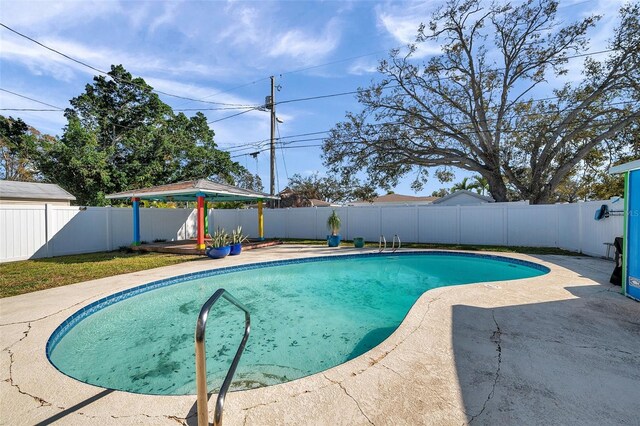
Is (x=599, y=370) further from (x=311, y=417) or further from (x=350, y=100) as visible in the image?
(x=350, y=100)

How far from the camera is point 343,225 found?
15.6 meters

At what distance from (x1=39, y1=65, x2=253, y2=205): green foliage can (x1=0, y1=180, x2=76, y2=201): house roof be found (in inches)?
55.2

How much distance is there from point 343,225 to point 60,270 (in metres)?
11.3

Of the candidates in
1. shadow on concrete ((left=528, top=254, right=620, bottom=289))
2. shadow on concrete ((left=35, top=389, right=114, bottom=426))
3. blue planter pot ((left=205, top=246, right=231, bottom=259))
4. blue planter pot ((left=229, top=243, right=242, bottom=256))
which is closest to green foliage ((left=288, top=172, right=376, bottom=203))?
blue planter pot ((left=229, top=243, right=242, bottom=256))

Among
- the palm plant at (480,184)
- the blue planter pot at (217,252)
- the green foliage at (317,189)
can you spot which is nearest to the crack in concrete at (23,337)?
the blue planter pot at (217,252)

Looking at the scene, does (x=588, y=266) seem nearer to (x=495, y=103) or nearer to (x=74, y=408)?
(x=74, y=408)

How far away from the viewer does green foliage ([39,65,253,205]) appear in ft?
53.4

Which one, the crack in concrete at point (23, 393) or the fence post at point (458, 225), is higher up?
the fence post at point (458, 225)

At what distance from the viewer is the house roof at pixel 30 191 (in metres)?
13.4

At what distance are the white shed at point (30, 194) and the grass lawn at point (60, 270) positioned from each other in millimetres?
6453

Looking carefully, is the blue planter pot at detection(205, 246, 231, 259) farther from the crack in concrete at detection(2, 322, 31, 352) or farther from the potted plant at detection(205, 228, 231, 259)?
the crack in concrete at detection(2, 322, 31, 352)

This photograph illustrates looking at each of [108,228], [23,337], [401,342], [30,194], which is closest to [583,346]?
[401,342]

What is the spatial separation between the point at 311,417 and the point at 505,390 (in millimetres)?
1522

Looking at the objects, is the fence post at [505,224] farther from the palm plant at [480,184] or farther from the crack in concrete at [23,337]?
the palm plant at [480,184]
